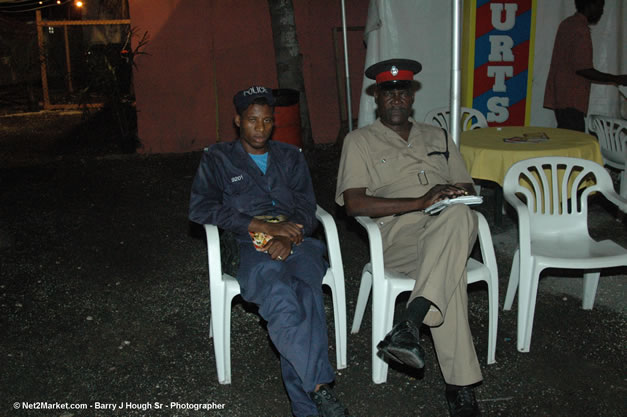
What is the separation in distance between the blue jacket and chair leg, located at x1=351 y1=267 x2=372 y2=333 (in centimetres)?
42

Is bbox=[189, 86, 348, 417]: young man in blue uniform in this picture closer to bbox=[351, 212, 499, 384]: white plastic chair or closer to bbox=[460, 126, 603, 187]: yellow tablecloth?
bbox=[351, 212, 499, 384]: white plastic chair

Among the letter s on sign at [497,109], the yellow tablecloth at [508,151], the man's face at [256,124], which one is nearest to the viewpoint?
the man's face at [256,124]

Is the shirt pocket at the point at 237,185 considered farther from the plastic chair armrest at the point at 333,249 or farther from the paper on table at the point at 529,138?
the paper on table at the point at 529,138

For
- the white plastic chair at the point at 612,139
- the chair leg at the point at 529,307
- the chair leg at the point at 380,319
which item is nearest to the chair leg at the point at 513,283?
the chair leg at the point at 529,307

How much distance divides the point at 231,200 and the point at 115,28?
11.1m

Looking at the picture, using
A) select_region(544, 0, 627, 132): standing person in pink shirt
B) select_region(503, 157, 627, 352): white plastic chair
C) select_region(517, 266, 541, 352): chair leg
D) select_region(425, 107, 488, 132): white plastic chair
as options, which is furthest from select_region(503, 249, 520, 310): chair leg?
select_region(544, 0, 627, 132): standing person in pink shirt

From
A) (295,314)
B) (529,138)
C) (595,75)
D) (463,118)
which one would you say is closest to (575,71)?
(595,75)

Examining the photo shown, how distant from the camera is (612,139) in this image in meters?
5.33

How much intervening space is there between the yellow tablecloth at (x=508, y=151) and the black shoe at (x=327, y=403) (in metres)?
2.34

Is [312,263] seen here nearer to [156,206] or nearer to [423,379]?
[423,379]

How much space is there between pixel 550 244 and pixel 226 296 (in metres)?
1.87

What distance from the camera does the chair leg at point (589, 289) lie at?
11.7ft

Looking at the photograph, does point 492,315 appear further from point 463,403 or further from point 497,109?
point 497,109

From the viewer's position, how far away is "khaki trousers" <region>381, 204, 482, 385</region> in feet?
8.59
